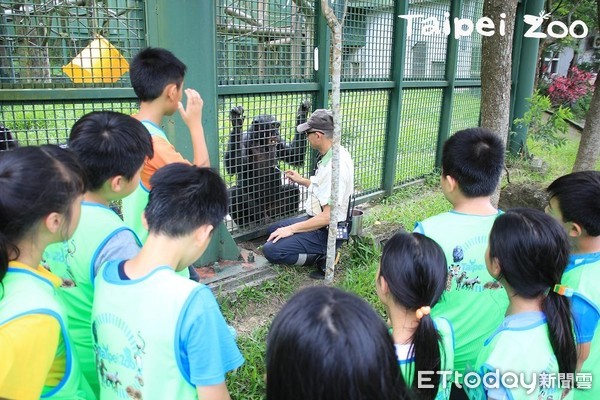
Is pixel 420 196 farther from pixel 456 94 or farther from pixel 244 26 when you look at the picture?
pixel 244 26

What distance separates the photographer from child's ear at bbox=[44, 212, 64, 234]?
4.33 ft

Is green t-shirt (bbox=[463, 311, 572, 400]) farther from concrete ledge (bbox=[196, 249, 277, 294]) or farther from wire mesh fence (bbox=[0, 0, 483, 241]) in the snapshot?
wire mesh fence (bbox=[0, 0, 483, 241])


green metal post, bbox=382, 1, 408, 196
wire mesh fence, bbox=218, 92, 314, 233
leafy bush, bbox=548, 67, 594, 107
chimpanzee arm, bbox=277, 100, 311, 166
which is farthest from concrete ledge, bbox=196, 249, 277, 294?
leafy bush, bbox=548, 67, 594, 107

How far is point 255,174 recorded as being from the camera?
4.06m

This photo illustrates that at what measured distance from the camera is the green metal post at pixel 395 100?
546 cm

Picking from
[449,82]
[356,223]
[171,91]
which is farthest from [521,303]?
[449,82]

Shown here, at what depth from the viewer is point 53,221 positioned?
1.33 meters

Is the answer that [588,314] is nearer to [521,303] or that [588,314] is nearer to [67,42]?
[521,303]

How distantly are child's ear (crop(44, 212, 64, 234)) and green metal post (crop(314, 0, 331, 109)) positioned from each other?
336 cm

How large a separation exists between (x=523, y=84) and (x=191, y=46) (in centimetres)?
672

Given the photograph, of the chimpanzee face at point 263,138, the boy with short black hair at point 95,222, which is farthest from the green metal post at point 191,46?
the boy with short black hair at point 95,222

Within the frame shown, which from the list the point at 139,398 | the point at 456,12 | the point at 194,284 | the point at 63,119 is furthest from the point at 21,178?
the point at 456,12

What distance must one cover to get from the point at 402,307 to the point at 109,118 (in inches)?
49.0

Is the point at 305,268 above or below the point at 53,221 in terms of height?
below
